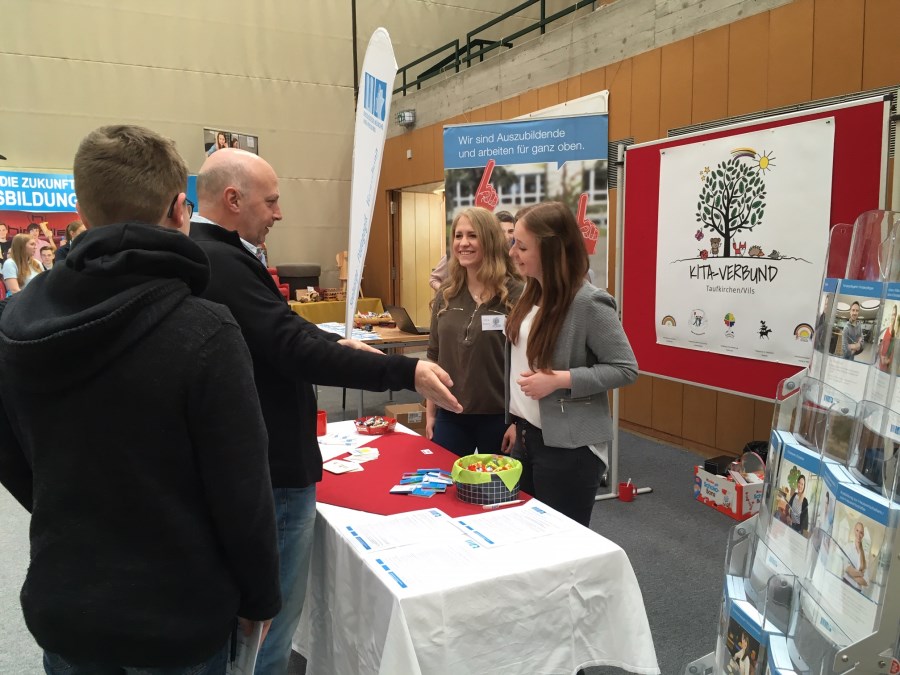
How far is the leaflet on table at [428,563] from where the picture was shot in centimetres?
132

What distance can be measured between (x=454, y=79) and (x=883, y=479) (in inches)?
272

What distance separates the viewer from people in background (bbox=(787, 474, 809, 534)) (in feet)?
3.88

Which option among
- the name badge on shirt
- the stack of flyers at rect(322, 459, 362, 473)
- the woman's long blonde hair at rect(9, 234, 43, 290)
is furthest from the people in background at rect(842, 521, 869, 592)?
the woman's long blonde hair at rect(9, 234, 43, 290)

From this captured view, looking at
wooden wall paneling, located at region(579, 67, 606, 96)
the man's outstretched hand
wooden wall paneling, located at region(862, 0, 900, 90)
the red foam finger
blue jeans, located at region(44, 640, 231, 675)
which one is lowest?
blue jeans, located at region(44, 640, 231, 675)

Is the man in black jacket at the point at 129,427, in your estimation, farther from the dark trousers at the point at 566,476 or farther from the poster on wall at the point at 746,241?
the poster on wall at the point at 746,241

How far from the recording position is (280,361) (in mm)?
1437

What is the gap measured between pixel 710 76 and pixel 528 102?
202cm

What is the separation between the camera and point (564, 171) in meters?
3.78

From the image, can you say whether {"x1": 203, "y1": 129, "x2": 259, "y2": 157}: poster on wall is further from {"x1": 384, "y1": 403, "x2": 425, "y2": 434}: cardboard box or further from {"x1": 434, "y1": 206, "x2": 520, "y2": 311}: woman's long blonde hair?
{"x1": 434, "y1": 206, "x2": 520, "y2": 311}: woman's long blonde hair

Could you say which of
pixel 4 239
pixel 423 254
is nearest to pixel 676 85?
pixel 423 254

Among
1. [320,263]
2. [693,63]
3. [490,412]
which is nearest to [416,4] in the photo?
[320,263]

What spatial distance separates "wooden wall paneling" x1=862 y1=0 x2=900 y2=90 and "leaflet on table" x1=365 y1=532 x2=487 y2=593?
3.29 metres

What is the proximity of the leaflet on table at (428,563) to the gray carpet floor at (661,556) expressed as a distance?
2.91ft

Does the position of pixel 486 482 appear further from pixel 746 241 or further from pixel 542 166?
pixel 542 166
